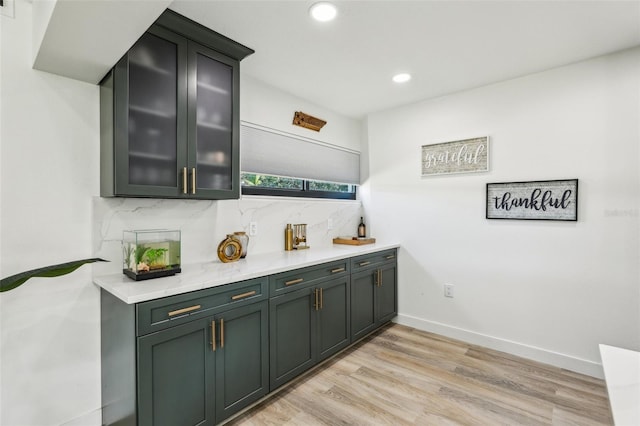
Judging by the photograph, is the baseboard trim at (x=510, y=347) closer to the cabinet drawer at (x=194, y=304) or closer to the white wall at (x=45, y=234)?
the cabinet drawer at (x=194, y=304)

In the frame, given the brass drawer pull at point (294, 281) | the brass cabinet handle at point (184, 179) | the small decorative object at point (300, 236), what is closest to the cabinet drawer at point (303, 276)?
the brass drawer pull at point (294, 281)

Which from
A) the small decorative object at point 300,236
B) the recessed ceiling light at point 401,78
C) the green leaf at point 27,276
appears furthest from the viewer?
the small decorative object at point 300,236

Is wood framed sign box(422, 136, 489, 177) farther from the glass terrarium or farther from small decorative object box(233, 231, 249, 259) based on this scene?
the glass terrarium

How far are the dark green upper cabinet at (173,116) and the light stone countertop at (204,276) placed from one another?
1.62 ft

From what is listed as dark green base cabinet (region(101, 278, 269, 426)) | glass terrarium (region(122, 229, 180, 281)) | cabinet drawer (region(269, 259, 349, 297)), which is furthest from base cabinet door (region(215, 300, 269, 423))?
glass terrarium (region(122, 229, 180, 281))

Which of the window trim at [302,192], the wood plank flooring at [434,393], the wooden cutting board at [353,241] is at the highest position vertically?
the window trim at [302,192]

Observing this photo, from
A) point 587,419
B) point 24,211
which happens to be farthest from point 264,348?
point 587,419

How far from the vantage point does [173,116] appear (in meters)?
1.98

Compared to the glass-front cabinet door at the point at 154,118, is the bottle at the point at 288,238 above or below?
below

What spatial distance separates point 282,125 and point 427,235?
1892 mm

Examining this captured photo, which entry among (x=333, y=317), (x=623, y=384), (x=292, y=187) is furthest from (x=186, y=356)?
(x=292, y=187)

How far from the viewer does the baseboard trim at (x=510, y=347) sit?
8.36 ft

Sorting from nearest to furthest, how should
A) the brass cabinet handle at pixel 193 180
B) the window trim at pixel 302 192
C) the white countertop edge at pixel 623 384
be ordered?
the white countertop edge at pixel 623 384
the brass cabinet handle at pixel 193 180
the window trim at pixel 302 192

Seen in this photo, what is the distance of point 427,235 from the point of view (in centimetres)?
343
